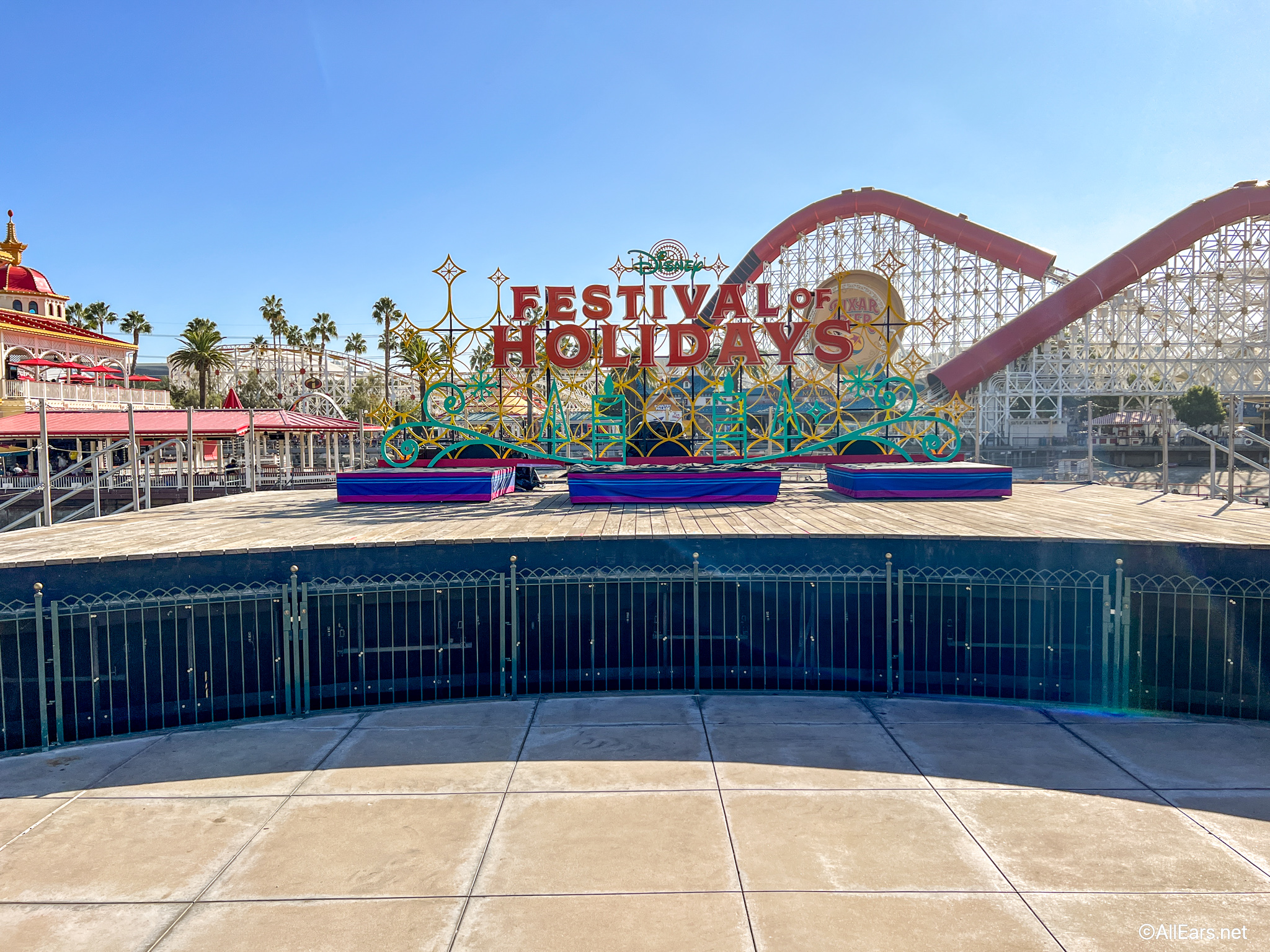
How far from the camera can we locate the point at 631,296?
54.0ft

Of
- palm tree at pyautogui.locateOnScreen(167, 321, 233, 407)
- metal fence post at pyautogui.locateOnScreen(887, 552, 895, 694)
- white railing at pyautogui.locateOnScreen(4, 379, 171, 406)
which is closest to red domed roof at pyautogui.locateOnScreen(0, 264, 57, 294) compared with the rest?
palm tree at pyautogui.locateOnScreen(167, 321, 233, 407)

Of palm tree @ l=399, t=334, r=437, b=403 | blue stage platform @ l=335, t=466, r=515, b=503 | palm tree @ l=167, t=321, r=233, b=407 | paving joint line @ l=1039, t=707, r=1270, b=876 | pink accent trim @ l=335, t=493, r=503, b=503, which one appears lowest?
paving joint line @ l=1039, t=707, r=1270, b=876

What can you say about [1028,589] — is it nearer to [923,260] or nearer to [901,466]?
[901,466]

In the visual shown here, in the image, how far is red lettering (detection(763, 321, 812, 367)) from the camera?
650 inches

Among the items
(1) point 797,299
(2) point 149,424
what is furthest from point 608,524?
(2) point 149,424

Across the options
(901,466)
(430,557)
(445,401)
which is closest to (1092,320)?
(901,466)

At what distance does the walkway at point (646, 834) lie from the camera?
4.46 meters

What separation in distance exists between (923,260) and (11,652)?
151 feet

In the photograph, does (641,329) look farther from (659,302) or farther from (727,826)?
(727,826)

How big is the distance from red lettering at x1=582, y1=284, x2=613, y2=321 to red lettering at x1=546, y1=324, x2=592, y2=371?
0.36 m

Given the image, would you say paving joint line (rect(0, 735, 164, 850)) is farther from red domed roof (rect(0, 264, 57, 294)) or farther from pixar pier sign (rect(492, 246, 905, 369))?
red domed roof (rect(0, 264, 57, 294))

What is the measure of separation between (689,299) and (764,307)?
59.4 inches

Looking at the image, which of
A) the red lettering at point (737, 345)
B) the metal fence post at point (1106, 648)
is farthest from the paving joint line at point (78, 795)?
the red lettering at point (737, 345)

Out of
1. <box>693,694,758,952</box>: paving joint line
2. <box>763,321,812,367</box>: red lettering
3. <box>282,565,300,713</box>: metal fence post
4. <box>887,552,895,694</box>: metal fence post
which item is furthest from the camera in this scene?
<box>763,321,812,367</box>: red lettering
